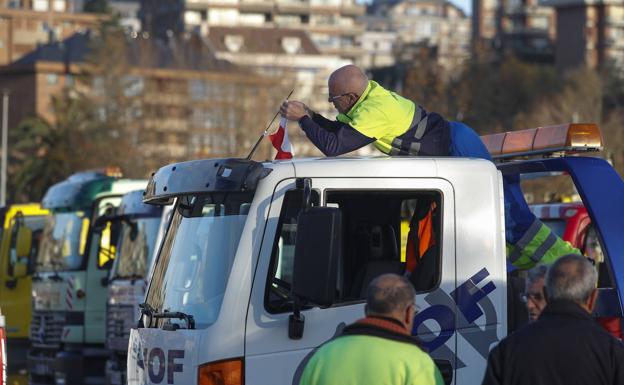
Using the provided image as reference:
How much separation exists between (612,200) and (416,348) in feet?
7.41

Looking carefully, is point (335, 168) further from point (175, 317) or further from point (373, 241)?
point (175, 317)

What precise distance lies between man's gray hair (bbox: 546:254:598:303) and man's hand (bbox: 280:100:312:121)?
2524mm

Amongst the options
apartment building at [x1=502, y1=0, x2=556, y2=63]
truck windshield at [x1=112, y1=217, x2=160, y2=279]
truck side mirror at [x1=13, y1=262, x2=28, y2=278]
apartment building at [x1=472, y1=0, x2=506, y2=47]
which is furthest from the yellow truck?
apartment building at [x1=472, y1=0, x2=506, y2=47]

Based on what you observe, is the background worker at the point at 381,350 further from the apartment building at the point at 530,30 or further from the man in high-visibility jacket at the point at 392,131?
the apartment building at the point at 530,30

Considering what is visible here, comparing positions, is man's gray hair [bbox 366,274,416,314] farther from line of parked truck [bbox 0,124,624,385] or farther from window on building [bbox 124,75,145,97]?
window on building [bbox 124,75,145,97]

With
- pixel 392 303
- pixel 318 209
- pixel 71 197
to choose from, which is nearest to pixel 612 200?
pixel 318 209

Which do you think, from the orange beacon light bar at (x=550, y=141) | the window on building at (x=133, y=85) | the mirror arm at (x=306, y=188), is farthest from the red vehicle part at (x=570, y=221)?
the window on building at (x=133, y=85)

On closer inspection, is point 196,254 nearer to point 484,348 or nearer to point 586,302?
point 484,348

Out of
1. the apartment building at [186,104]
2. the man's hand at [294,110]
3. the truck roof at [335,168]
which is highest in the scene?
the apartment building at [186,104]

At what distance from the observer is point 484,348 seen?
24.4 feet

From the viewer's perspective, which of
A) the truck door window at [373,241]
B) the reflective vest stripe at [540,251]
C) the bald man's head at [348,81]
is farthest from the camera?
the reflective vest stripe at [540,251]

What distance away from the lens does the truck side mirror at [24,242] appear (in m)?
20.0

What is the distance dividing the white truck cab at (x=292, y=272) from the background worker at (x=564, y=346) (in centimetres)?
143

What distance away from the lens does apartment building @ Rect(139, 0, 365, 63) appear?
157 m
